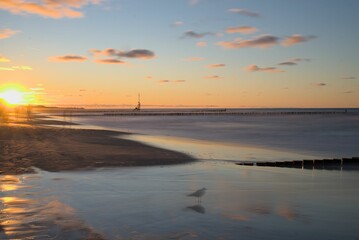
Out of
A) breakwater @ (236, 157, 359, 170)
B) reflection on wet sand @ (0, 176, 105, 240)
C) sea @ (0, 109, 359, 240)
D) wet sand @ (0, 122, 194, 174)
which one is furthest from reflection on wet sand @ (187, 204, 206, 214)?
breakwater @ (236, 157, 359, 170)

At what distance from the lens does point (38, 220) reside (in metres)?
9.24

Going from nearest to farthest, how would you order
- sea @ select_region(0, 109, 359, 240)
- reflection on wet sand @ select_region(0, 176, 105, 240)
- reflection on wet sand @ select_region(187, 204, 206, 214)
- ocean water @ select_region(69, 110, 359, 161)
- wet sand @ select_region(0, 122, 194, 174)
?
1. reflection on wet sand @ select_region(0, 176, 105, 240)
2. sea @ select_region(0, 109, 359, 240)
3. reflection on wet sand @ select_region(187, 204, 206, 214)
4. wet sand @ select_region(0, 122, 194, 174)
5. ocean water @ select_region(69, 110, 359, 161)

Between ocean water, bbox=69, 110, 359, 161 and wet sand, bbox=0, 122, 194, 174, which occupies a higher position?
wet sand, bbox=0, 122, 194, 174

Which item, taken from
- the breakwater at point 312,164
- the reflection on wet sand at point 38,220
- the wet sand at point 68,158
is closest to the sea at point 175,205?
the reflection on wet sand at point 38,220

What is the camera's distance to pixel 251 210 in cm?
1101

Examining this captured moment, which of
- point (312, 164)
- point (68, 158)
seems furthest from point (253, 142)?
point (68, 158)

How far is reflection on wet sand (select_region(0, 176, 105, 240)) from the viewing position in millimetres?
8266

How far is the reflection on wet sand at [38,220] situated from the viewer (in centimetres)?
827

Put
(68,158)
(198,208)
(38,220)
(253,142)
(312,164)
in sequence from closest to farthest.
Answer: (38,220) → (198,208) → (68,158) → (312,164) → (253,142)

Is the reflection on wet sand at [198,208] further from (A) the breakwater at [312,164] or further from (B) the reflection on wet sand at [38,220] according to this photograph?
(A) the breakwater at [312,164]

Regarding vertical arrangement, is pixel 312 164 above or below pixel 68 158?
below

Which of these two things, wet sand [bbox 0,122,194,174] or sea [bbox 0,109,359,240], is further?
wet sand [bbox 0,122,194,174]

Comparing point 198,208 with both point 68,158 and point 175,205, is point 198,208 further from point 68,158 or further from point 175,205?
point 68,158

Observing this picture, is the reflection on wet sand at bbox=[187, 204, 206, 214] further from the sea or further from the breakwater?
the breakwater
